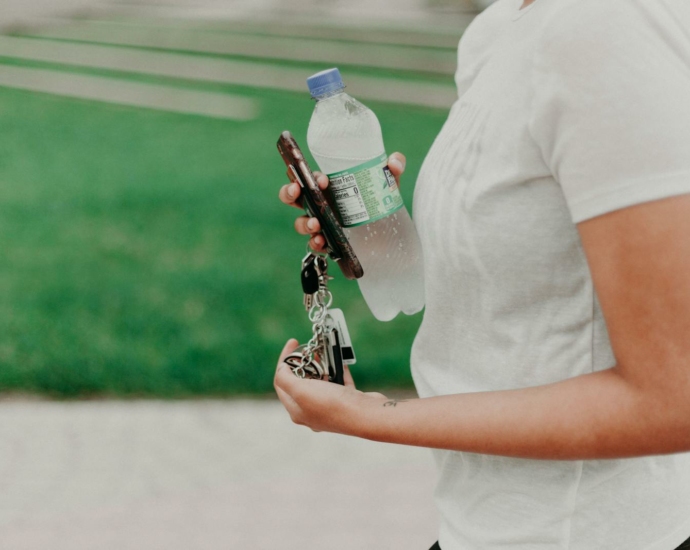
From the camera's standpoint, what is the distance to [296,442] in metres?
3.78

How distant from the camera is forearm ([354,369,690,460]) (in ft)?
2.88

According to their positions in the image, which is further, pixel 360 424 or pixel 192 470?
pixel 192 470

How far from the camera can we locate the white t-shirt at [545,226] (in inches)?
31.9

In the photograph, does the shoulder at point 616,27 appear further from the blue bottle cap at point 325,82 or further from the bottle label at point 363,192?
the blue bottle cap at point 325,82

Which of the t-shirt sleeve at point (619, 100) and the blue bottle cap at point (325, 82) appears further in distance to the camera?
the blue bottle cap at point (325, 82)

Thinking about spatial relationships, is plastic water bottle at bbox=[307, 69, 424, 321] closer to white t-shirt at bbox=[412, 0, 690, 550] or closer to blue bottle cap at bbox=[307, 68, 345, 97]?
blue bottle cap at bbox=[307, 68, 345, 97]

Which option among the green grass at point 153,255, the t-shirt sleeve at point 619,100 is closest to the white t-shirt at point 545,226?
the t-shirt sleeve at point 619,100

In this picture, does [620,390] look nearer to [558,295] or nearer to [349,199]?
[558,295]

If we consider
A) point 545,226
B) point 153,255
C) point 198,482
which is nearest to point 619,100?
point 545,226

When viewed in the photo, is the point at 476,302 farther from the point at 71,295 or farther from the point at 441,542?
the point at 71,295

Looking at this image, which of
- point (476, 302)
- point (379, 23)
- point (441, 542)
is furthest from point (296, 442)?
point (379, 23)

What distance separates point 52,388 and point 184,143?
368cm

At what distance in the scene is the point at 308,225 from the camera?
4.74 ft

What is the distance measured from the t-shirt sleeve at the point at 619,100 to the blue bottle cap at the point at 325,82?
707 mm
